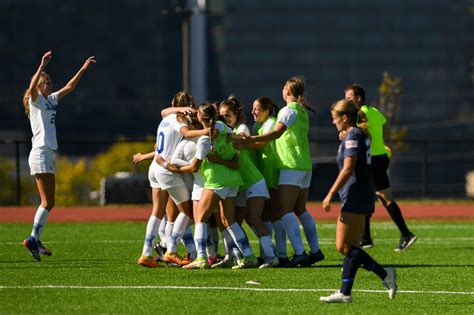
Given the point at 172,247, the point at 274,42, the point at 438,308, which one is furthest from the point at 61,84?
the point at 438,308

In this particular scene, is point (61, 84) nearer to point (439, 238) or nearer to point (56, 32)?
point (56, 32)

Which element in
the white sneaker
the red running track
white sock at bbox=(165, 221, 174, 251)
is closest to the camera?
the white sneaker

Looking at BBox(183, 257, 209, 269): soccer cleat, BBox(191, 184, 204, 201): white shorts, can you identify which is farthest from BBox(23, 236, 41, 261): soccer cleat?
BBox(191, 184, 204, 201): white shorts

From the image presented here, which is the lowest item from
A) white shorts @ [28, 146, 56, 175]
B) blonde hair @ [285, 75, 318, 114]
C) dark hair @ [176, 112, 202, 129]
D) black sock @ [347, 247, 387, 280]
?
black sock @ [347, 247, 387, 280]

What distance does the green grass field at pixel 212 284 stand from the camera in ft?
33.3

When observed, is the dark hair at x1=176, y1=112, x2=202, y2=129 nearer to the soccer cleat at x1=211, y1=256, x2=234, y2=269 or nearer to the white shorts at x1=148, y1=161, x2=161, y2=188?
the white shorts at x1=148, y1=161, x2=161, y2=188

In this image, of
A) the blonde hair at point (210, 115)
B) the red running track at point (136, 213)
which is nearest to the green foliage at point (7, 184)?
the red running track at point (136, 213)

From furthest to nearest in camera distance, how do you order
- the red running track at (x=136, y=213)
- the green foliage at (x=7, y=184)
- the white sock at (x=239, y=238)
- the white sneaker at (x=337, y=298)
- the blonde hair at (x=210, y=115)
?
the green foliage at (x=7, y=184)
the red running track at (x=136, y=213)
the white sock at (x=239, y=238)
the blonde hair at (x=210, y=115)
the white sneaker at (x=337, y=298)

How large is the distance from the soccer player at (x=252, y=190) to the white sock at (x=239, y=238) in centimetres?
24

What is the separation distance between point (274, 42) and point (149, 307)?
54774 mm

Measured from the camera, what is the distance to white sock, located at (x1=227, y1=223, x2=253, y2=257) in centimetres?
1342

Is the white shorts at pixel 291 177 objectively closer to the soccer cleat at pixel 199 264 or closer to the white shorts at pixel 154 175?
the soccer cleat at pixel 199 264

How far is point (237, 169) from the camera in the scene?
13242 millimetres

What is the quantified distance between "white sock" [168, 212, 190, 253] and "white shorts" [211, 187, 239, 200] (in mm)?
621
